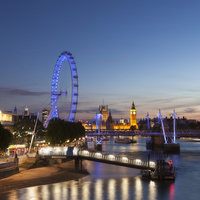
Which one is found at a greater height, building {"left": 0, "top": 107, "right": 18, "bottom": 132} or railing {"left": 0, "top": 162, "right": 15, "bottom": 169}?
building {"left": 0, "top": 107, "right": 18, "bottom": 132}

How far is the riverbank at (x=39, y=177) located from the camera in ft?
119

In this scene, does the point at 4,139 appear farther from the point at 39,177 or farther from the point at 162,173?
the point at 162,173

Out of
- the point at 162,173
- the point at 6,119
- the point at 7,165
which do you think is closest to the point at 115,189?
the point at 162,173

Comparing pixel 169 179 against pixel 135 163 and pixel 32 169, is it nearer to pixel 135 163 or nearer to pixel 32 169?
pixel 135 163

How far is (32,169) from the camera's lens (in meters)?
45.7

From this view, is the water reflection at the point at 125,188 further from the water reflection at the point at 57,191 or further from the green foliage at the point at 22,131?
the green foliage at the point at 22,131

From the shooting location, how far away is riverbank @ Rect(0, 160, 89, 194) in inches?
1427

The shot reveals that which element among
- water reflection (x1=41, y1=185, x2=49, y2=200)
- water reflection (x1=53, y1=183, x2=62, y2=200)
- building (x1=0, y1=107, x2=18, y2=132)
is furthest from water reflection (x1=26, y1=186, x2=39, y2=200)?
building (x1=0, y1=107, x2=18, y2=132)

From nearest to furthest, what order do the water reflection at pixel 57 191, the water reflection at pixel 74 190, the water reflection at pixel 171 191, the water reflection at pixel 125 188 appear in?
1. the water reflection at pixel 57 191
2. the water reflection at pixel 74 190
3. the water reflection at pixel 125 188
4. the water reflection at pixel 171 191

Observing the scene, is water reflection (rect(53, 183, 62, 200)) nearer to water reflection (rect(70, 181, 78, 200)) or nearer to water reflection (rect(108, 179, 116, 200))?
water reflection (rect(70, 181, 78, 200))

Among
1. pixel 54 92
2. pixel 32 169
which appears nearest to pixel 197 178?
pixel 32 169

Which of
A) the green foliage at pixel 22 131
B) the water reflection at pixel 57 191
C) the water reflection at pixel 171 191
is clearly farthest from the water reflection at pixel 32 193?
the green foliage at pixel 22 131

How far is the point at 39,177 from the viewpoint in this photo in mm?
41781

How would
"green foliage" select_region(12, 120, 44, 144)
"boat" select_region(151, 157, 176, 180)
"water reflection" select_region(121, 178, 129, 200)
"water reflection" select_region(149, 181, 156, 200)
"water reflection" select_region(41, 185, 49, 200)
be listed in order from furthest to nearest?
"green foliage" select_region(12, 120, 44, 144) → "boat" select_region(151, 157, 176, 180) → "water reflection" select_region(149, 181, 156, 200) → "water reflection" select_region(121, 178, 129, 200) → "water reflection" select_region(41, 185, 49, 200)
